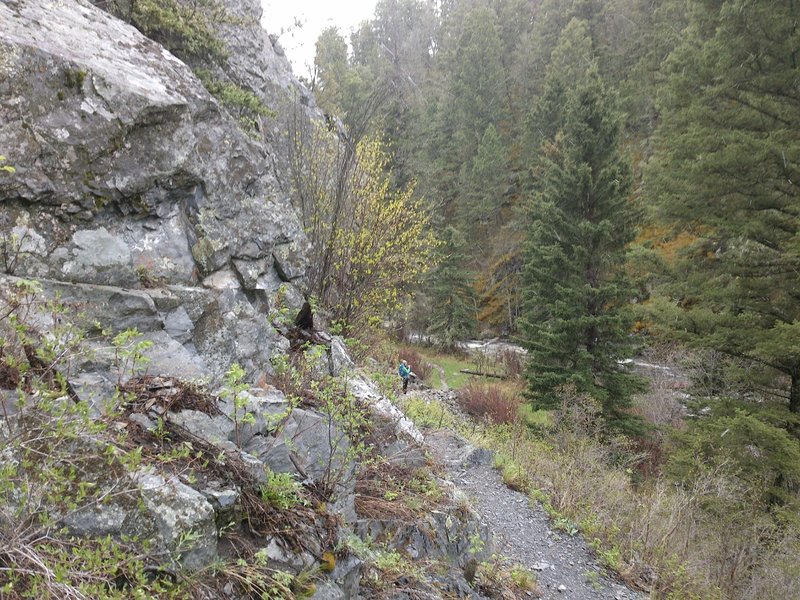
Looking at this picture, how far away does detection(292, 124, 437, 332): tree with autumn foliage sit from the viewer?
8.39m

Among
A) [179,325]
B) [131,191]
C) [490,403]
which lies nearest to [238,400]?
[179,325]

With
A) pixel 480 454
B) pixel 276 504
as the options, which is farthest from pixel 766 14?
pixel 276 504

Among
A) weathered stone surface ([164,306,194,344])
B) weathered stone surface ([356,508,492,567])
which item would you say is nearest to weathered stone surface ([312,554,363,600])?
weathered stone surface ([356,508,492,567])

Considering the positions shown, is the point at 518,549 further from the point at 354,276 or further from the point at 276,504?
the point at 354,276

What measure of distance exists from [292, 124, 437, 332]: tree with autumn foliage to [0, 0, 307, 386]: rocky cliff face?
2730 millimetres

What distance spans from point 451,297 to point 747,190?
1773 cm

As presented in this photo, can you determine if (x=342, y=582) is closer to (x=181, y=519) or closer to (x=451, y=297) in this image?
(x=181, y=519)

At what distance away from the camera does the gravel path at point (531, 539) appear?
557cm

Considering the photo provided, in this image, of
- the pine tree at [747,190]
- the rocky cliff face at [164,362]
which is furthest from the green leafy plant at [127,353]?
the pine tree at [747,190]

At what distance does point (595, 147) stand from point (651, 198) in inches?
128

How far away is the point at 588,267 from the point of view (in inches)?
573

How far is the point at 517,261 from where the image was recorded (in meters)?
30.2

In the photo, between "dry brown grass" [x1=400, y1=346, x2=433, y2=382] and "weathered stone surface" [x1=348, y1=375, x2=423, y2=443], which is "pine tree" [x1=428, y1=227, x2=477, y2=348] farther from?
"weathered stone surface" [x1=348, y1=375, x2=423, y2=443]

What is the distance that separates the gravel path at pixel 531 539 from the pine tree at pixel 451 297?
1807 centimetres
